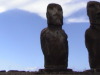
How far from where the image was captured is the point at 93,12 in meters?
14.5

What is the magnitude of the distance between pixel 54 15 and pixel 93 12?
1.54 m

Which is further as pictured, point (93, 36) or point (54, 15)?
point (93, 36)

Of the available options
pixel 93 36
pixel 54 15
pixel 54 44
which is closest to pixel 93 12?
pixel 93 36

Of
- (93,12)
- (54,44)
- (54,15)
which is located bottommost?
(54,44)

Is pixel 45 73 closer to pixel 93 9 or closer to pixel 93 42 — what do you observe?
pixel 93 42

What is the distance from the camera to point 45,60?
13.8 metres

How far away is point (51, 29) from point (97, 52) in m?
1.92

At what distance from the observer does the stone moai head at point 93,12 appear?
14.5m

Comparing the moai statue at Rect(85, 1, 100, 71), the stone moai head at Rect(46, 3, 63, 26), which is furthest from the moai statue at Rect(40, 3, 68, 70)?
the moai statue at Rect(85, 1, 100, 71)

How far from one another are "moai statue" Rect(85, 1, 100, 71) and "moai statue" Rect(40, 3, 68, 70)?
94 cm

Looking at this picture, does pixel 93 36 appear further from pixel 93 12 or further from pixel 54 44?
pixel 54 44

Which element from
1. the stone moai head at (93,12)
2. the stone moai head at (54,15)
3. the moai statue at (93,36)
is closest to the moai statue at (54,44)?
the stone moai head at (54,15)

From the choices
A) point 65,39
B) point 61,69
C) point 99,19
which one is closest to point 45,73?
point 61,69

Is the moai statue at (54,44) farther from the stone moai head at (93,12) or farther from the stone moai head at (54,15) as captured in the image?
the stone moai head at (93,12)
